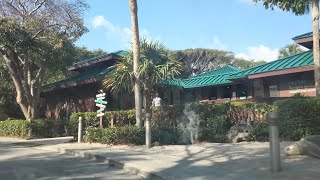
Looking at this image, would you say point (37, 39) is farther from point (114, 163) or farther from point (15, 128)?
point (114, 163)

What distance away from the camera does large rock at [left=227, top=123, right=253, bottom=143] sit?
1562 centimetres

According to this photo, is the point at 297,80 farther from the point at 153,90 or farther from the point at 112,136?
the point at 112,136

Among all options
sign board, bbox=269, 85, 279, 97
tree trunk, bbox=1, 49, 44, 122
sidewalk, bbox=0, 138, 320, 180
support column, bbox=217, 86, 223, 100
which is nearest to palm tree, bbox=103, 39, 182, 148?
sidewalk, bbox=0, 138, 320, 180

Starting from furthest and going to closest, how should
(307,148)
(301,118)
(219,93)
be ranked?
(219,93), (301,118), (307,148)

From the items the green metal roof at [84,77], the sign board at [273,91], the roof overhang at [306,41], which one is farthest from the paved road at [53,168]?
the roof overhang at [306,41]

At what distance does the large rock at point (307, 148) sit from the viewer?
10297 mm

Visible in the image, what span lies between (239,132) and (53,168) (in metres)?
6.96

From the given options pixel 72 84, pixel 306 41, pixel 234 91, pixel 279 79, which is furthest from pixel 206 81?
pixel 72 84

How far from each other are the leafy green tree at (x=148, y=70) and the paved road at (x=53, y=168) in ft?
12.5

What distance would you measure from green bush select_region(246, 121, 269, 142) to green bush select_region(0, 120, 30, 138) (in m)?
14.1

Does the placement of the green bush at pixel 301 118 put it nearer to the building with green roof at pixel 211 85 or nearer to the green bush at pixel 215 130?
the green bush at pixel 215 130

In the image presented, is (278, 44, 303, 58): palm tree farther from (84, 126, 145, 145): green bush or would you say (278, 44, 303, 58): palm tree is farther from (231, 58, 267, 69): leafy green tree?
(84, 126, 145, 145): green bush

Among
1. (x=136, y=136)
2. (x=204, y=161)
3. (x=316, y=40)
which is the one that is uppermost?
(x=316, y=40)

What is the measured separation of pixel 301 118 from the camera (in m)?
14.2
